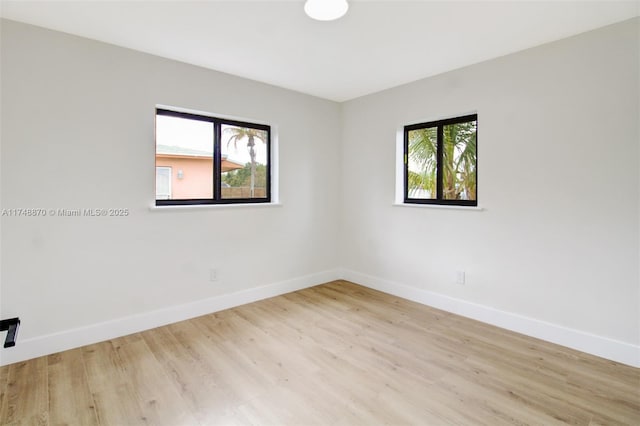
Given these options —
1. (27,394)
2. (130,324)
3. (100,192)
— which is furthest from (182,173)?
(27,394)

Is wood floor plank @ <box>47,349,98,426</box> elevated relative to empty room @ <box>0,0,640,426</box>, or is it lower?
lower

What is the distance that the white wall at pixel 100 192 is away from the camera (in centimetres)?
241

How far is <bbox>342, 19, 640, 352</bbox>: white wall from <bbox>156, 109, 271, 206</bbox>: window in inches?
69.3

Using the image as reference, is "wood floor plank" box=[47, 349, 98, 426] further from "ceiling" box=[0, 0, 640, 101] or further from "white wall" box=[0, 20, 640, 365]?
"ceiling" box=[0, 0, 640, 101]

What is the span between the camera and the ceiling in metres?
2.21

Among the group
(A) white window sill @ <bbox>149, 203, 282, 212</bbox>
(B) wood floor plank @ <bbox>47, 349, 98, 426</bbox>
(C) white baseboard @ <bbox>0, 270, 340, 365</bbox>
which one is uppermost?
(A) white window sill @ <bbox>149, 203, 282, 212</bbox>

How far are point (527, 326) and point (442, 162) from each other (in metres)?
1.77

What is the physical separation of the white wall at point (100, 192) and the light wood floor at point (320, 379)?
0.42 metres

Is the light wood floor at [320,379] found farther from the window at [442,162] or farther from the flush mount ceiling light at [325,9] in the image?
the flush mount ceiling light at [325,9]

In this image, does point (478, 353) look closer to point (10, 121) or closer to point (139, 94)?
point (139, 94)

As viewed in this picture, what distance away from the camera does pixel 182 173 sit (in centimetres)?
329

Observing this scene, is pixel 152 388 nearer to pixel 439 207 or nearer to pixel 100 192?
pixel 100 192

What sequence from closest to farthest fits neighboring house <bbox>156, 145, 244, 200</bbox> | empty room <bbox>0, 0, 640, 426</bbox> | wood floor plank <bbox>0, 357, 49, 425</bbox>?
wood floor plank <bbox>0, 357, 49, 425</bbox> → empty room <bbox>0, 0, 640, 426</bbox> → neighboring house <bbox>156, 145, 244, 200</bbox>

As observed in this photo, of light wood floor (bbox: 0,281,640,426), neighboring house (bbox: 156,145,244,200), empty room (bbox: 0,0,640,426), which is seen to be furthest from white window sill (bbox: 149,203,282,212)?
light wood floor (bbox: 0,281,640,426)
